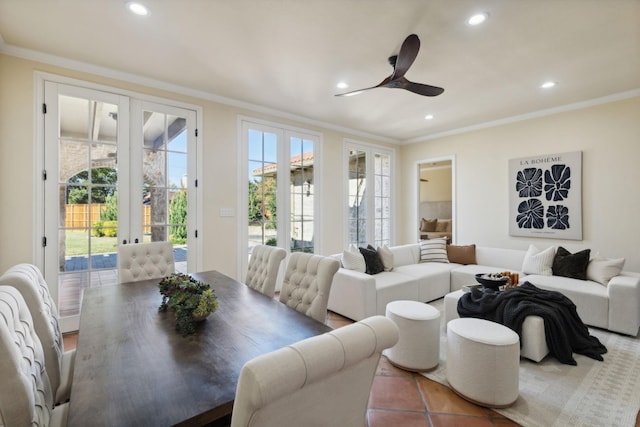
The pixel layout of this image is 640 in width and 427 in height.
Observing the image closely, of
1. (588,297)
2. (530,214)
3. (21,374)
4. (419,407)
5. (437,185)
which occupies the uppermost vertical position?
(437,185)

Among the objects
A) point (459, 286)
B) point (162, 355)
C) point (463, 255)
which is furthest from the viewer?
point (463, 255)

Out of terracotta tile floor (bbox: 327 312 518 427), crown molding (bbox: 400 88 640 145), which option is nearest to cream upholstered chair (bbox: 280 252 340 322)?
terracotta tile floor (bbox: 327 312 518 427)

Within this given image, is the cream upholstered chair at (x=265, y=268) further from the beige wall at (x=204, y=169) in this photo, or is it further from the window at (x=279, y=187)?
the window at (x=279, y=187)

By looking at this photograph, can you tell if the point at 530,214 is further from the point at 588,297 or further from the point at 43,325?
the point at 43,325

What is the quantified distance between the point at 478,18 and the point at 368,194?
12.0ft

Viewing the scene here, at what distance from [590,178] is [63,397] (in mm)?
5645

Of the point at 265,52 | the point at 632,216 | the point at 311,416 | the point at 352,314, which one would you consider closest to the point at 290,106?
the point at 265,52

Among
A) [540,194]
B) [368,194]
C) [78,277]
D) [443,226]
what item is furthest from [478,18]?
[443,226]

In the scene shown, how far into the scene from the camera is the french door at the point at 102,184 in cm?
291

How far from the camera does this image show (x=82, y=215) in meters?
3.03

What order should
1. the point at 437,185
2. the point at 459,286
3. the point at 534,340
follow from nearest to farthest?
the point at 534,340, the point at 459,286, the point at 437,185

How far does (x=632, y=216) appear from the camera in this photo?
366cm

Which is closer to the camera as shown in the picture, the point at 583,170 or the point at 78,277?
the point at 78,277

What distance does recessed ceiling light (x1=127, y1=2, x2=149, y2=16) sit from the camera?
2.11m
